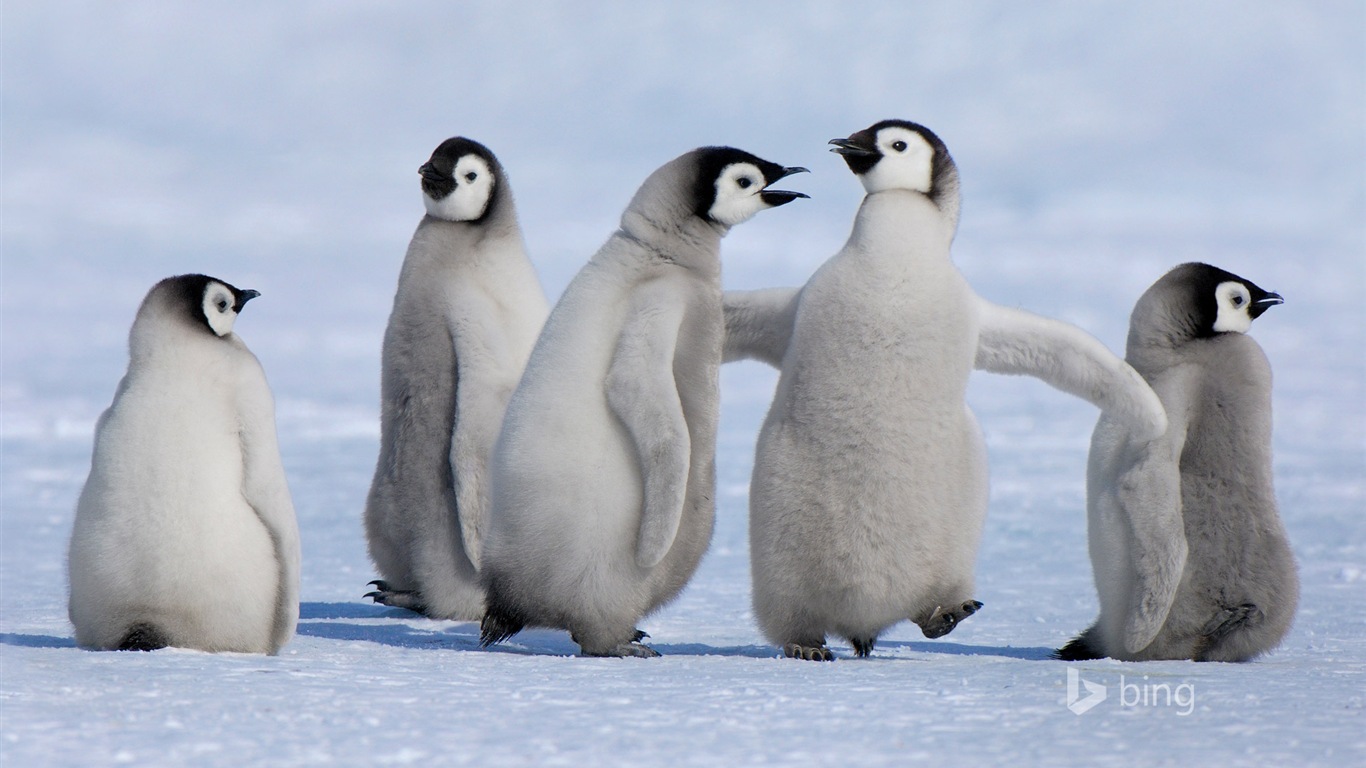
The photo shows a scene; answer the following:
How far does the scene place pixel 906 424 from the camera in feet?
11.8

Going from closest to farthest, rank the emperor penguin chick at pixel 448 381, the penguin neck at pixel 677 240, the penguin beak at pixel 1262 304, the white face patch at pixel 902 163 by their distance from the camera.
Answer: the penguin neck at pixel 677 240 < the white face patch at pixel 902 163 < the penguin beak at pixel 1262 304 < the emperor penguin chick at pixel 448 381

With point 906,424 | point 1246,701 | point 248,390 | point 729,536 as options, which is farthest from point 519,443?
point 729,536

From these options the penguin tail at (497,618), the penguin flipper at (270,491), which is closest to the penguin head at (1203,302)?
the penguin tail at (497,618)

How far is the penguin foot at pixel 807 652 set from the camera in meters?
3.59

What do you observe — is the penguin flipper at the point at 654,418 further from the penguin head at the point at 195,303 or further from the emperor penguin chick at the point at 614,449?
the penguin head at the point at 195,303

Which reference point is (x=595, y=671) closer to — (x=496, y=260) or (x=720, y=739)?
(x=720, y=739)

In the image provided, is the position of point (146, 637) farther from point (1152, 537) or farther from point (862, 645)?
point (1152, 537)

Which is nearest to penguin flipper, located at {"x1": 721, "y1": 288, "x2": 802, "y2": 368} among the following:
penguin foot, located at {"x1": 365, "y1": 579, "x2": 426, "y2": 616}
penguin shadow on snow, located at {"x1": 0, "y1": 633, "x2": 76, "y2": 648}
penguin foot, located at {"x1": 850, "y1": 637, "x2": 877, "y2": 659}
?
penguin foot, located at {"x1": 850, "y1": 637, "x2": 877, "y2": 659}

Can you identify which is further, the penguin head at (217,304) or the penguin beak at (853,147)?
the penguin beak at (853,147)

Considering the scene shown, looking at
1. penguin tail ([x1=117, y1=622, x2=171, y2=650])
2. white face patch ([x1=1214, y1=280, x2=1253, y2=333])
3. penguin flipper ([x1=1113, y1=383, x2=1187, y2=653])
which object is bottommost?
penguin tail ([x1=117, y1=622, x2=171, y2=650])

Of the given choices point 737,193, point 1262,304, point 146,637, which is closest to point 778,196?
point 737,193

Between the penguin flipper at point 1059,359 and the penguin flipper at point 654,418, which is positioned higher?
the penguin flipper at point 1059,359

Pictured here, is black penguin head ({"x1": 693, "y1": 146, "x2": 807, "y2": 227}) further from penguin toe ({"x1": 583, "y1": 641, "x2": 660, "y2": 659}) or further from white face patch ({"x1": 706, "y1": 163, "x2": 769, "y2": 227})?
penguin toe ({"x1": 583, "y1": 641, "x2": 660, "y2": 659})

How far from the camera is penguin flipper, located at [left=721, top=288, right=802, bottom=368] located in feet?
13.1
